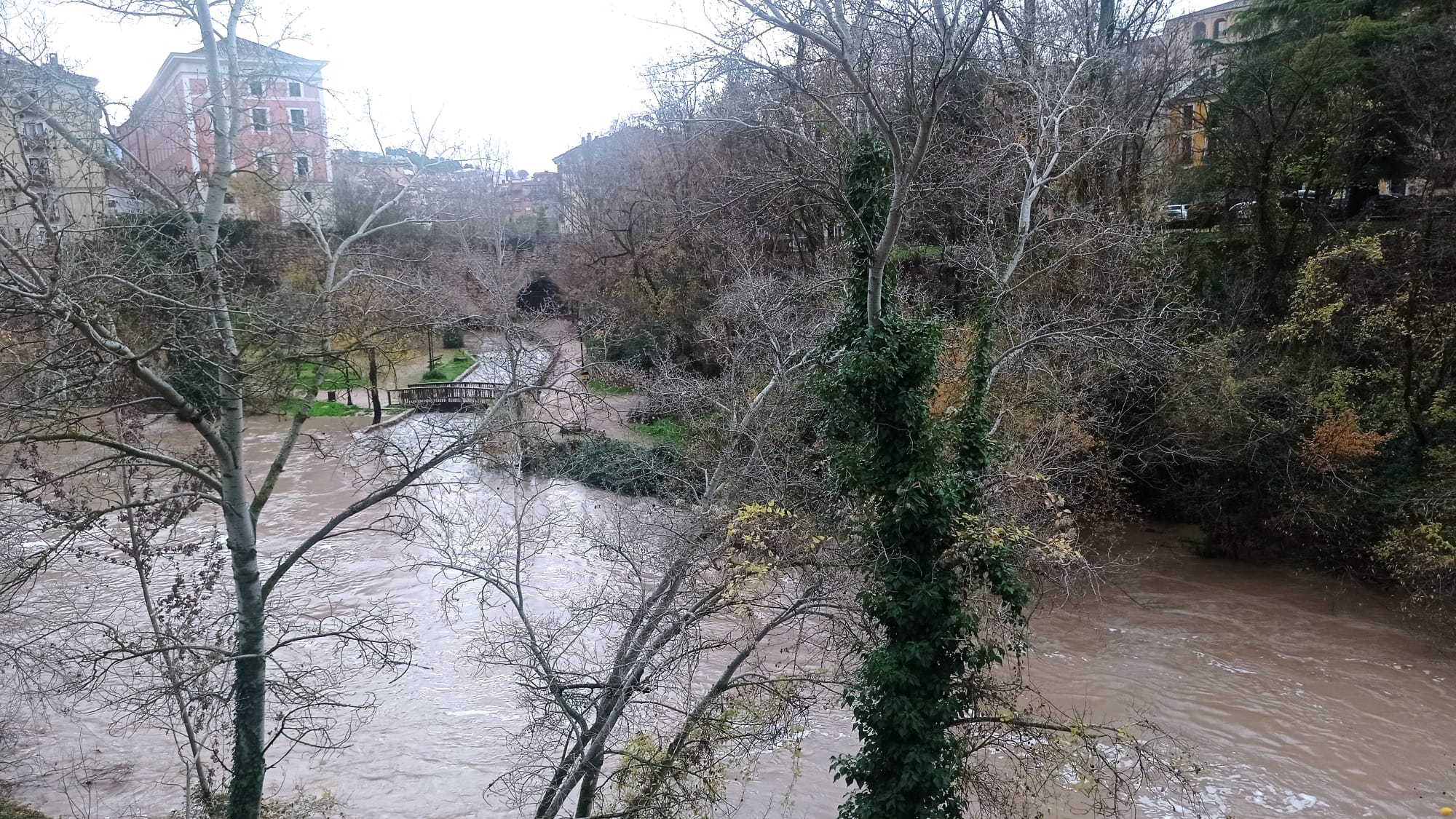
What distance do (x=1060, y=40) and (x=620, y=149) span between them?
22399mm

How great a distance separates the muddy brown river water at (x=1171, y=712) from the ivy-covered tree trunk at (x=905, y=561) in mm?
2423

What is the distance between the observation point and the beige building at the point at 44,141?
611 cm

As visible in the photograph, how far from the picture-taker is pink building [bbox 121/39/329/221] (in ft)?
26.3

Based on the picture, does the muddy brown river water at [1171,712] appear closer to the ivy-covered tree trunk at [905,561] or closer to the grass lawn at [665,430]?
the ivy-covered tree trunk at [905,561]

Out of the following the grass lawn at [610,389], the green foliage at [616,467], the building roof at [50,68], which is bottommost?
the green foliage at [616,467]

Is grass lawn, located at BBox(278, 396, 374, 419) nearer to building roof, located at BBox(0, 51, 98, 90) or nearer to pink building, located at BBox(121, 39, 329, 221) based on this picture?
pink building, located at BBox(121, 39, 329, 221)

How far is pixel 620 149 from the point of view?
35812mm

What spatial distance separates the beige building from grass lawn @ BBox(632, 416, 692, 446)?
1301cm

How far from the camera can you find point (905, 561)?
8.40m

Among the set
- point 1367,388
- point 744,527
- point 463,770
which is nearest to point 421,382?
point 463,770

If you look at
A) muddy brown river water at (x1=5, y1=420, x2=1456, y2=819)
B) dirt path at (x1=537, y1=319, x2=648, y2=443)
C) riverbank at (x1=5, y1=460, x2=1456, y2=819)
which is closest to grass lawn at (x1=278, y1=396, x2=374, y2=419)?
dirt path at (x1=537, y1=319, x2=648, y2=443)

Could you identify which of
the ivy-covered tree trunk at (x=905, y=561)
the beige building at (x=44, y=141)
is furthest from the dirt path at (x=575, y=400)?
the beige building at (x=44, y=141)

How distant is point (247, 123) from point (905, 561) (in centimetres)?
739

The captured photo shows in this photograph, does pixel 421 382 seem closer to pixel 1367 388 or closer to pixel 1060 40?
pixel 1060 40
